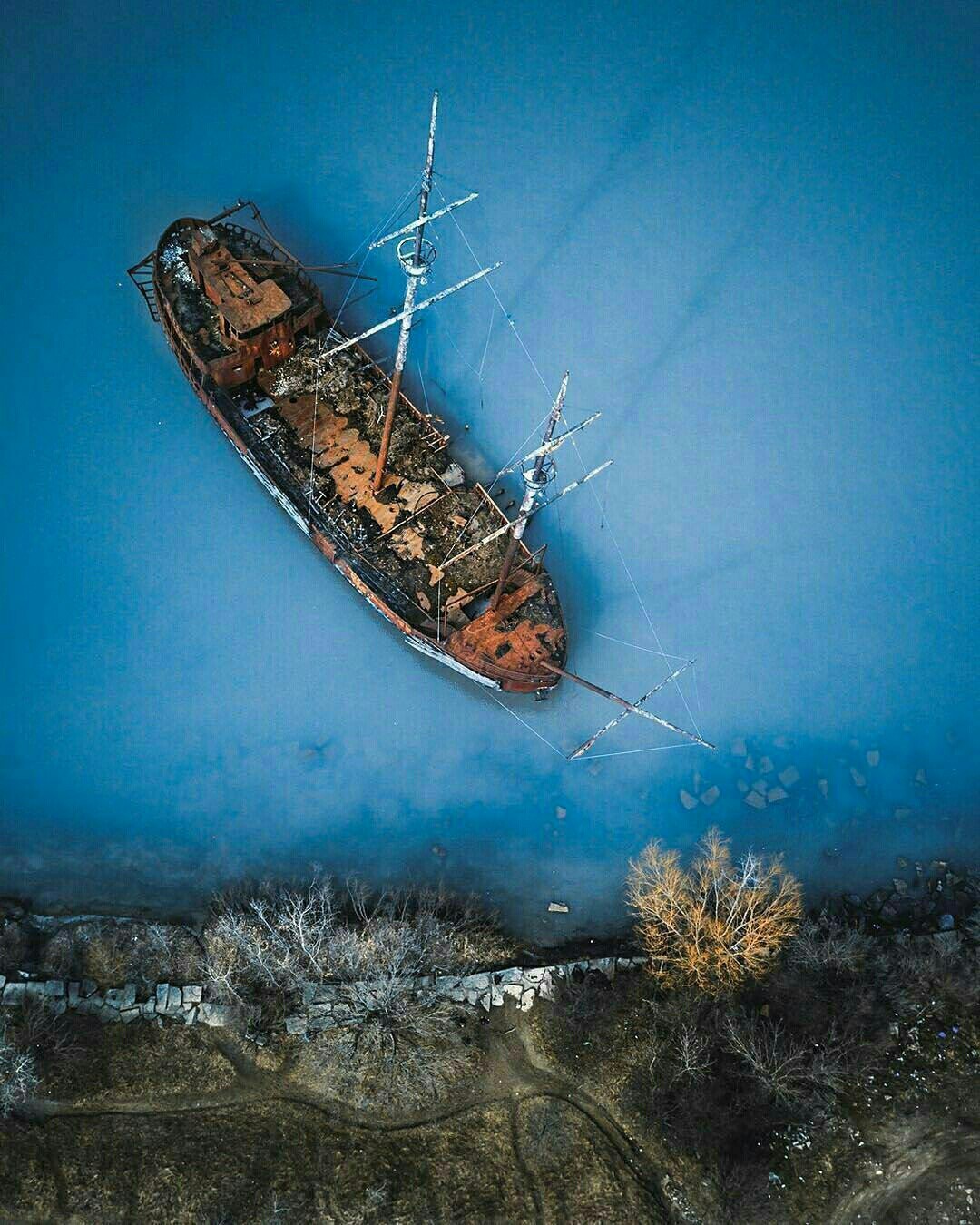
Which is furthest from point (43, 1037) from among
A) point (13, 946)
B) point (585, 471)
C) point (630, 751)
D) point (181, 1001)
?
point (585, 471)

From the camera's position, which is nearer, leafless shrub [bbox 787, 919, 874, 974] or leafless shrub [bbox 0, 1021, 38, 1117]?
leafless shrub [bbox 0, 1021, 38, 1117]

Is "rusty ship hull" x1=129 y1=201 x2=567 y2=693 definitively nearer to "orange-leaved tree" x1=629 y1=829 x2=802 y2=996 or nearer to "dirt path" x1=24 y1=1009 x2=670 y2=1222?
"orange-leaved tree" x1=629 y1=829 x2=802 y2=996

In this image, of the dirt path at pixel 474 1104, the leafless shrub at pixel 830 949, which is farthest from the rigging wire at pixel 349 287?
the leafless shrub at pixel 830 949

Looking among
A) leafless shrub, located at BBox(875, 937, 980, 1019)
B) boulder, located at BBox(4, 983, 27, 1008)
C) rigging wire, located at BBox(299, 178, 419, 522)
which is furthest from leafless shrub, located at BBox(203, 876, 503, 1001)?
rigging wire, located at BBox(299, 178, 419, 522)

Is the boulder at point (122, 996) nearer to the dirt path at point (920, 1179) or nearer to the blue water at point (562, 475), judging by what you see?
the blue water at point (562, 475)

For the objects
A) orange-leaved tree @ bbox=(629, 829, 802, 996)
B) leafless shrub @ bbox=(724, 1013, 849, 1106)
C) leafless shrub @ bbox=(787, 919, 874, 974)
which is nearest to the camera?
leafless shrub @ bbox=(724, 1013, 849, 1106)

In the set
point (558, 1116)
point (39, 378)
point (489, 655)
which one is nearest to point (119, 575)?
point (39, 378)
